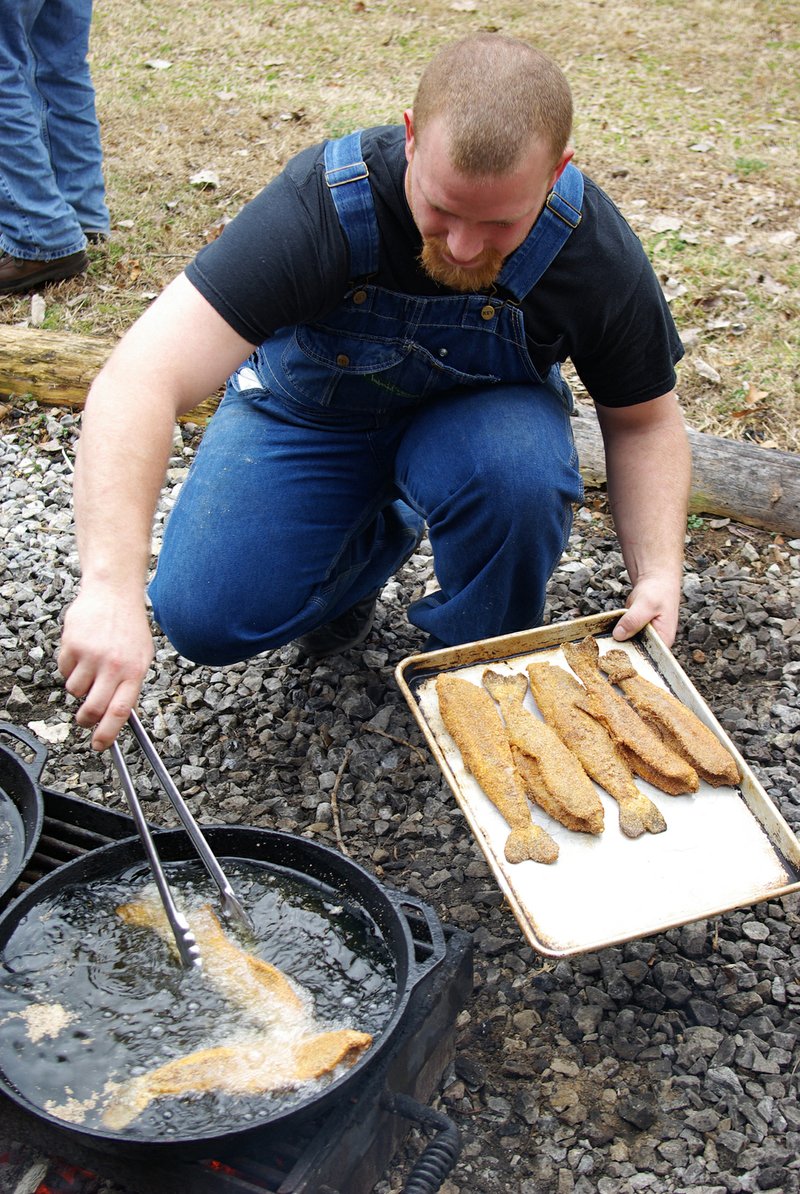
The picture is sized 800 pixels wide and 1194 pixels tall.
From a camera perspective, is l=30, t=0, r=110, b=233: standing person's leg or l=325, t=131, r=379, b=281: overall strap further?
l=30, t=0, r=110, b=233: standing person's leg

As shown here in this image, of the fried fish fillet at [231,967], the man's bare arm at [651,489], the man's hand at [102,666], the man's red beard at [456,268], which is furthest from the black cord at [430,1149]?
the man's red beard at [456,268]

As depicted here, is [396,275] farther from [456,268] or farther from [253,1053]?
[253,1053]

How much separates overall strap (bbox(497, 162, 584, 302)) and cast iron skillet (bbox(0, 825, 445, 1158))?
1.37 meters

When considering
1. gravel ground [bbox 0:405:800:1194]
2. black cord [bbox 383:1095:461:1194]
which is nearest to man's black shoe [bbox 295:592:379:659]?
gravel ground [bbox 0:405:800:1194]

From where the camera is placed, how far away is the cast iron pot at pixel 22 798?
7.04 ft

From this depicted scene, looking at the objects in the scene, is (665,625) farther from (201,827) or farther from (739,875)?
(201,827)

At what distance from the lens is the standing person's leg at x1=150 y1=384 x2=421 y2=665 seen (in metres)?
2.77

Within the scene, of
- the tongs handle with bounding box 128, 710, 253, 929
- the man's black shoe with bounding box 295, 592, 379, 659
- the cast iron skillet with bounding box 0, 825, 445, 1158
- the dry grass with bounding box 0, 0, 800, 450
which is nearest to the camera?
Answer: the cast iron skillet with bounding box 0, 825, 445, 1158

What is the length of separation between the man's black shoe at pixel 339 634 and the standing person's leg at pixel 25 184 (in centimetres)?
281

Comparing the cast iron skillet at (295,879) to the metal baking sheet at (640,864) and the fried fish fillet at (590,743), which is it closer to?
the metal baking sheet at (640,864)

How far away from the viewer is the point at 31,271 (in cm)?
498

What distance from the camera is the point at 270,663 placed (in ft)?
10.7

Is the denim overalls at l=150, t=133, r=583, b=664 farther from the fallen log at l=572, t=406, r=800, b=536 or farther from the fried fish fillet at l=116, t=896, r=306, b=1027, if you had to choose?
the fallen log at l=572, t=406, r=800, b=536

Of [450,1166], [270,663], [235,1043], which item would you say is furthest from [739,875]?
[270,663]
